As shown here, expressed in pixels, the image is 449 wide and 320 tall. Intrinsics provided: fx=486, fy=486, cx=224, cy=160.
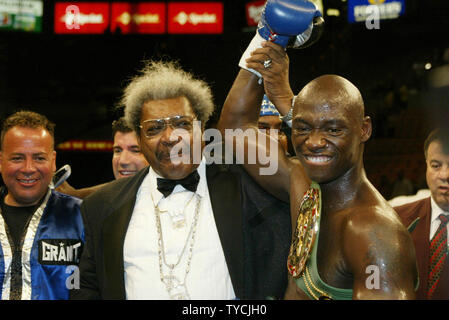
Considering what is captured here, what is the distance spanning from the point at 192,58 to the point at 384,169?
3948 millimetres

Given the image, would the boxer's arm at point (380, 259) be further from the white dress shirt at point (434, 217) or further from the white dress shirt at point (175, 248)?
the white dress shirt at point (434, 217)

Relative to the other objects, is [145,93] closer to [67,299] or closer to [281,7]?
[281,7]

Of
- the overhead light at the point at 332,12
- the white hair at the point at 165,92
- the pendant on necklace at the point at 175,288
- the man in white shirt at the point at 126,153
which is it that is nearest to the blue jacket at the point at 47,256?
the pendant on necklace at the point at 175,288

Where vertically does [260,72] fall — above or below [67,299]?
above

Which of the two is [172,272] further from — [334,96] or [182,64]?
[182,64]

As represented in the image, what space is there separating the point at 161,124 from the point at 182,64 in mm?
6401

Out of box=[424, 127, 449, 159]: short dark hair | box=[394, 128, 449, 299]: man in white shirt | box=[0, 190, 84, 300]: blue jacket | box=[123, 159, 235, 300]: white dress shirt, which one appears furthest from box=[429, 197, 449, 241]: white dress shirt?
box=[0, 190, 84, 300]: blue jacket

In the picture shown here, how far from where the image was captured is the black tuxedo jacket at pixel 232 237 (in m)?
1.76

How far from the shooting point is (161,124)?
6.10 feet

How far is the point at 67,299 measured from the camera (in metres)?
1.96

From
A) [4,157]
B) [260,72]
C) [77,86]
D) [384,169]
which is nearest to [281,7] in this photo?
[260,72]

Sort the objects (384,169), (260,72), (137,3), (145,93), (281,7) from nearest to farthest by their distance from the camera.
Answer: (281,7)
(260,72)
(145,93)
(384,169)
(137,3)

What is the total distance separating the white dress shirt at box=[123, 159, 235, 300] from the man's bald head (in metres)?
0.63

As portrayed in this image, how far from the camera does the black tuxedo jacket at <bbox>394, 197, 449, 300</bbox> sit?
5.97ft
